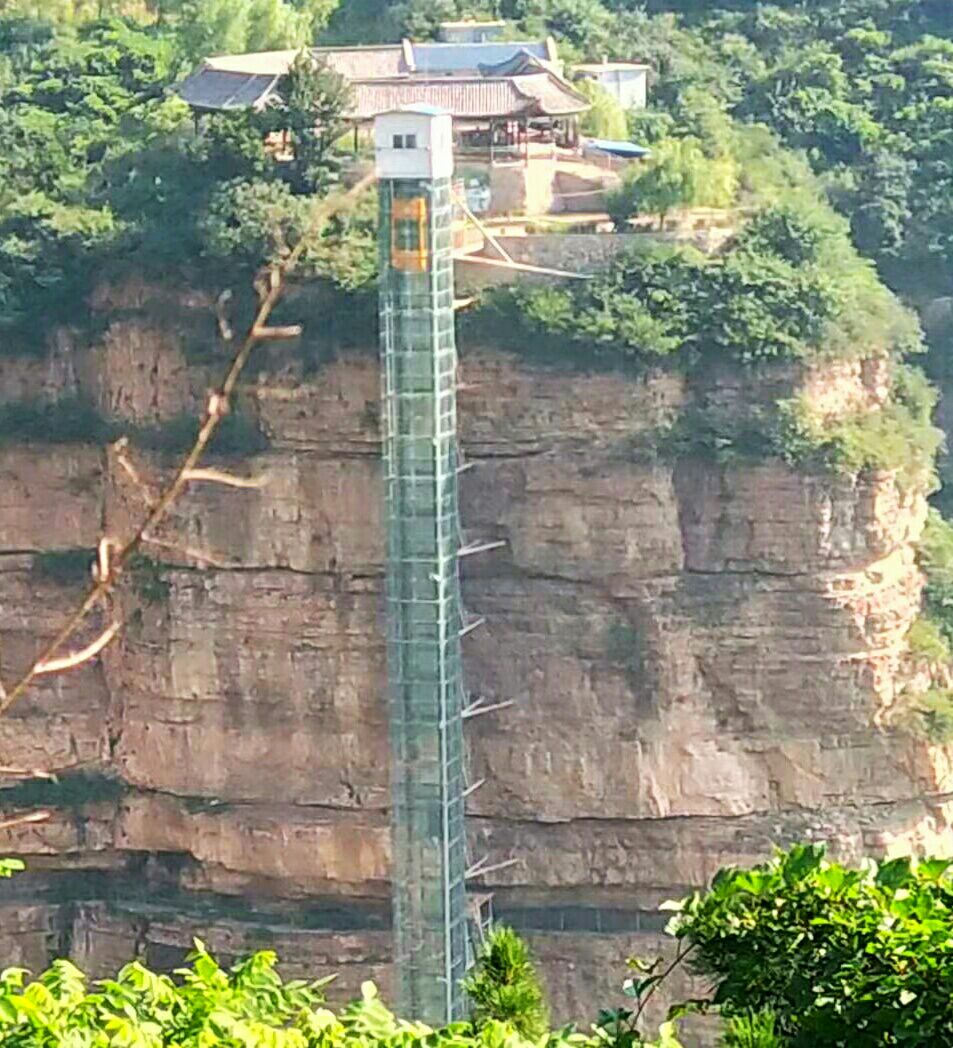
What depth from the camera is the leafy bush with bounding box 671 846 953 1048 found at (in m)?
4.04

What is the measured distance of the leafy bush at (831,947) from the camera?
4035 mm

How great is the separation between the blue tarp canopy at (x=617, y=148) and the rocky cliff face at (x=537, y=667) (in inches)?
69.8

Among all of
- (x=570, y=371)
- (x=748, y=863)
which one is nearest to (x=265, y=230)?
→ (x=570, y=371)

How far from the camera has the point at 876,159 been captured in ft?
49.9

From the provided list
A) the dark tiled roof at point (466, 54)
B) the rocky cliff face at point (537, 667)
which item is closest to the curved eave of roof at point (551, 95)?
the dark tiled roof at point (466, 54)

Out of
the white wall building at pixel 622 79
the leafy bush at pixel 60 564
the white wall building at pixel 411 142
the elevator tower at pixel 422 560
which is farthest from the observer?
the white wall building at pixel 622 79

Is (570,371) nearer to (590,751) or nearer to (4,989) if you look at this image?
(590,751)

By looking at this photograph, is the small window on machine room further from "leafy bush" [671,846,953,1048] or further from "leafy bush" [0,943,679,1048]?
"leafy bush" [671,846,953,1048]

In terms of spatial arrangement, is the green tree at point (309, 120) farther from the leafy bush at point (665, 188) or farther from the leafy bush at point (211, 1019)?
the leafy bush at point (211, 1019)

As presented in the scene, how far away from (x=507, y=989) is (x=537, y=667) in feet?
26.2

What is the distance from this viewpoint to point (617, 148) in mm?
13984

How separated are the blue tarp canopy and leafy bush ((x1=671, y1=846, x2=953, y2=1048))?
9594 mm

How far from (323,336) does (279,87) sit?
4.68ft

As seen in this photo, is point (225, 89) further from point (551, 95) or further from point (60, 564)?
point (60, 564)
